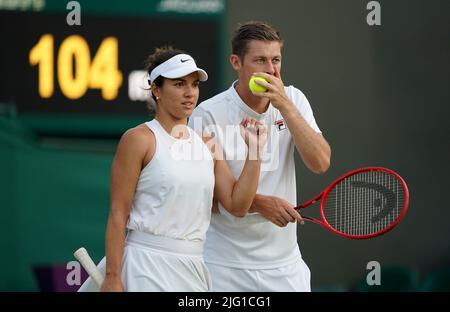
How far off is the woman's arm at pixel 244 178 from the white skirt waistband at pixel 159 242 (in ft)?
0.79

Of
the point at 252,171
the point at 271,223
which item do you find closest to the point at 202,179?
the point at 252,171

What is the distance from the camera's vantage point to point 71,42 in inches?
199

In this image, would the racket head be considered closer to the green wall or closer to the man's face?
the man's face

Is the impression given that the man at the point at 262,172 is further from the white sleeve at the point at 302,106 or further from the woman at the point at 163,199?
the woman at the point at 163,199

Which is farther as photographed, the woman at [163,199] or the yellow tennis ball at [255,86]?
the yellow tennis ball at [255,86]

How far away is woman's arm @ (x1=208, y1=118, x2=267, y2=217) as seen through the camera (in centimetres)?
358

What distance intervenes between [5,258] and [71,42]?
1072mm

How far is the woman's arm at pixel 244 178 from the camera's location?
3578 millimetres

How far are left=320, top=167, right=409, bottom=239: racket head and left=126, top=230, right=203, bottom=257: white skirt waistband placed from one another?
59 cm

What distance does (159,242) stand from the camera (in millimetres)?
3422

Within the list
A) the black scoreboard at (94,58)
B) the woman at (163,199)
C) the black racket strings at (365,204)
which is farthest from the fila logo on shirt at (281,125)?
the black scoreboard at (94,58)

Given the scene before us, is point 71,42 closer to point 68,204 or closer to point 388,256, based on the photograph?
point 68,204

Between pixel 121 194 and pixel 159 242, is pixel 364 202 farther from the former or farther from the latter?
pixel 121 194

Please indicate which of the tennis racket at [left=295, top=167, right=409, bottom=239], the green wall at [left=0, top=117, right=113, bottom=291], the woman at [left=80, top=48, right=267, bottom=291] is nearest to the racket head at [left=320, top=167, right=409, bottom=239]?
the tennis racket at [left=295, top=167, right=409, bottom=239]
